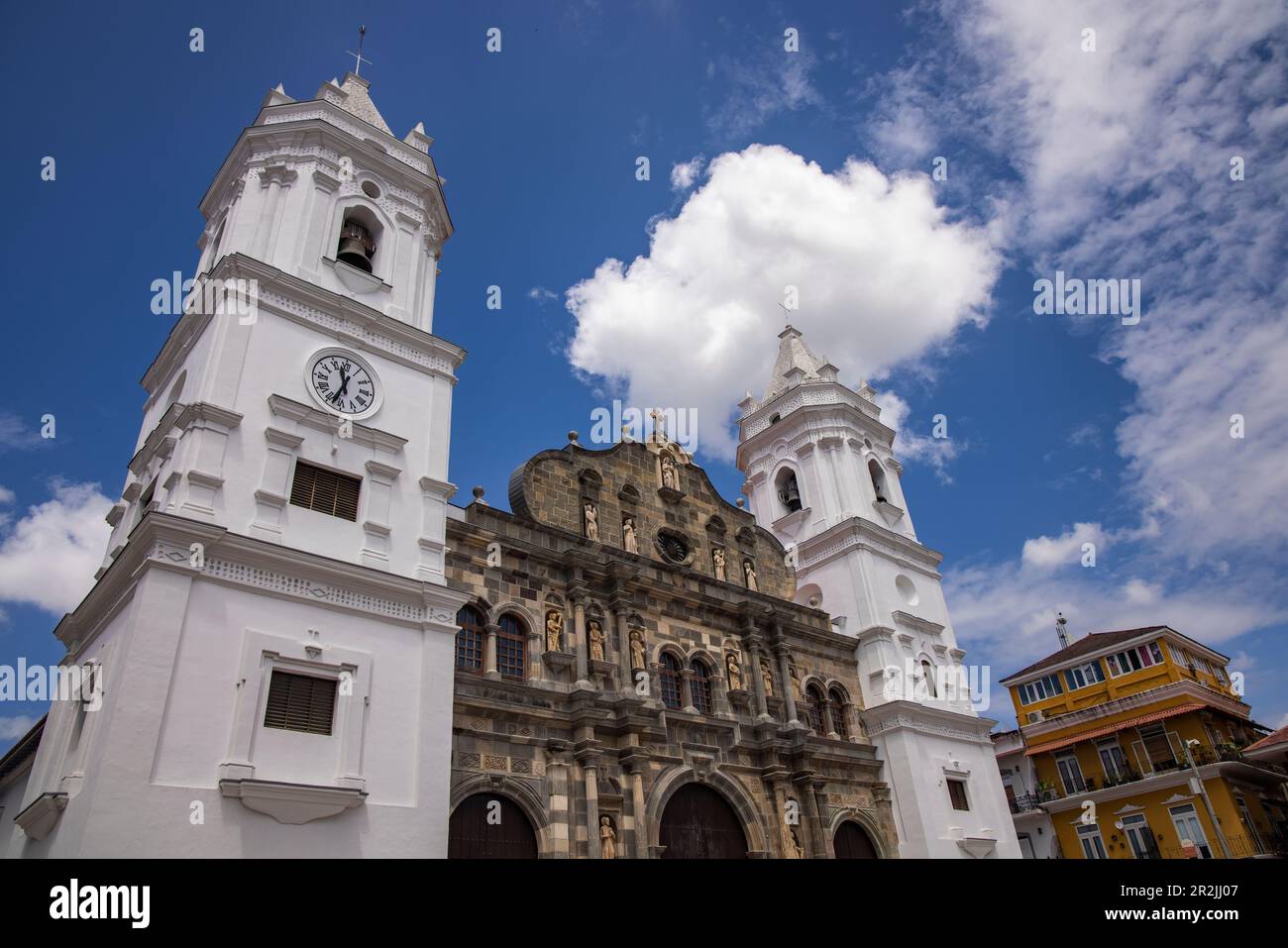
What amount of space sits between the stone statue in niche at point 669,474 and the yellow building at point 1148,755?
767 inches

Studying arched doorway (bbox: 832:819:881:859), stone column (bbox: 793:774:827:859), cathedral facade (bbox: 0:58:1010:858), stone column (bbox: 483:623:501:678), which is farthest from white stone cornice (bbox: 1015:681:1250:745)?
stone column (bbox: 483:623:501:678)

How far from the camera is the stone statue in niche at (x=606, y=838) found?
1694cm

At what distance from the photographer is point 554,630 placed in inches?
751

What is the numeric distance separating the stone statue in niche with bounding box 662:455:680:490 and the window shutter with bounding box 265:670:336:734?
12.3m

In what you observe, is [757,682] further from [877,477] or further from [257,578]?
[257,578]

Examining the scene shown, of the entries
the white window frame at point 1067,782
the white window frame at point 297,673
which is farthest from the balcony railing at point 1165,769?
the white window frame at point 297,673

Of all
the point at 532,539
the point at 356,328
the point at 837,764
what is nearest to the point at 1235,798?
the point at 837,764

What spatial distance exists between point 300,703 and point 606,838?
6.74m

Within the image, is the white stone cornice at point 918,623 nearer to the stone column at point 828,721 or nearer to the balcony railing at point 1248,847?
the stone column at point 828,721

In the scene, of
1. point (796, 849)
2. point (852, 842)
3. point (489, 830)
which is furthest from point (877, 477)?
point (489, 830)

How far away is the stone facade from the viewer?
17.1m
